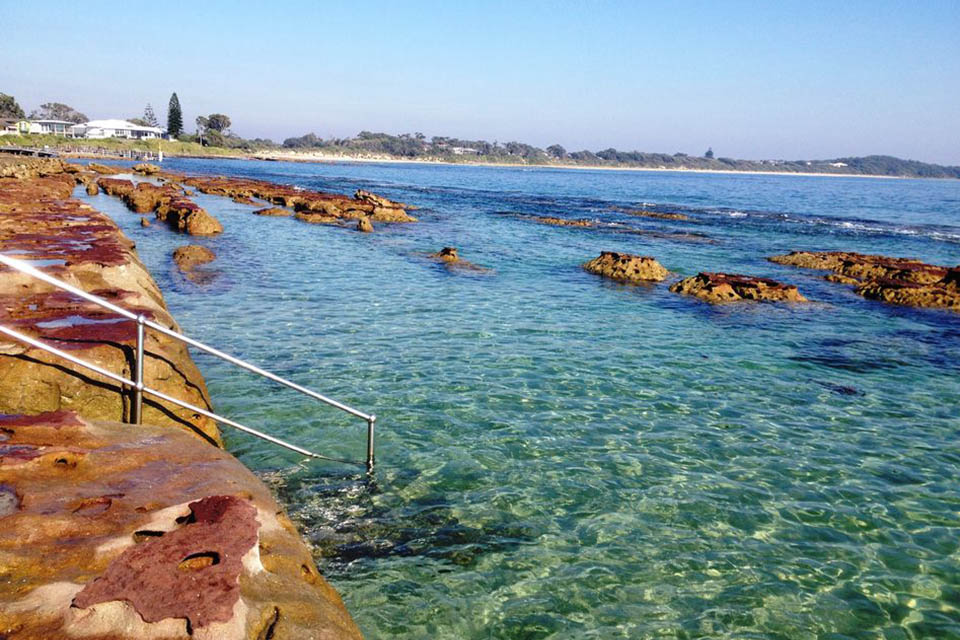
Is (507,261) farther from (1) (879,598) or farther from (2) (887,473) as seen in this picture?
(1) (879,598)

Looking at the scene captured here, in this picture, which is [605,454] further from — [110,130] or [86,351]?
[110,130]

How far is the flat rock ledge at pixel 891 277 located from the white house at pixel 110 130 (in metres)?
147

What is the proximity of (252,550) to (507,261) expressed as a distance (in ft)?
70.3

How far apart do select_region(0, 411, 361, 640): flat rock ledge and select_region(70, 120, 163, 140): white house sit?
6075 inches

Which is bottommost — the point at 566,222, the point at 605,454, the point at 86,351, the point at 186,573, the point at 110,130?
the point at 605,454

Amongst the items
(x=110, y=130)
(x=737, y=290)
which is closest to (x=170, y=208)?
(x=737, y=290)

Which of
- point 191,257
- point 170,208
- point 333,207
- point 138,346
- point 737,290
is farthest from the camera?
point 333,207

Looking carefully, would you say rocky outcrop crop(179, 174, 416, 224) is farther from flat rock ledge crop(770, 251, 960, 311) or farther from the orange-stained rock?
flat rock ledge crop(770, 251, 960, 311)

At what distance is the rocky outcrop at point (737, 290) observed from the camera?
18688 mm

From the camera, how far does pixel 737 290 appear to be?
62.7 ft

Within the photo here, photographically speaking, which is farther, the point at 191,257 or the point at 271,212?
the point at 271,212

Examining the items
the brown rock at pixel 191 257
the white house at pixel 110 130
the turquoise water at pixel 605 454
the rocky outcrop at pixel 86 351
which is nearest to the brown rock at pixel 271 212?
the brown rock at pixel 191 257

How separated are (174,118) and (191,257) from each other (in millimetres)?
158111

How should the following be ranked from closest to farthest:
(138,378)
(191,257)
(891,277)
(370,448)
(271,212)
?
(138,378) → (370,448) → (191,257) → (891,277) → (271,212)
